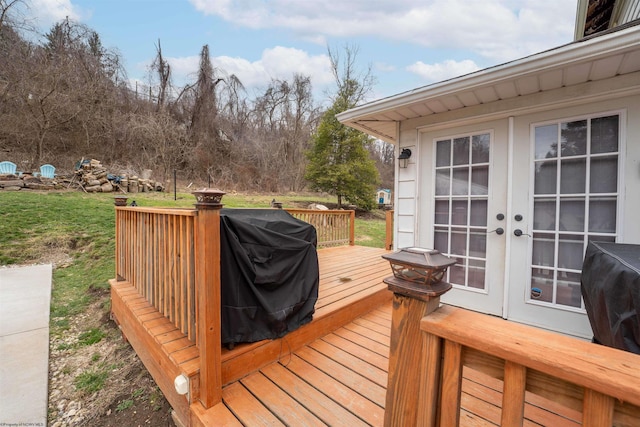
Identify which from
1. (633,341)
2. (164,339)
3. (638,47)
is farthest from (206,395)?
(638,47)

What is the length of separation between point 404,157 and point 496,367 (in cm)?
279

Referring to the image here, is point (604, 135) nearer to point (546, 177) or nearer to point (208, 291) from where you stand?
point (546, 177)

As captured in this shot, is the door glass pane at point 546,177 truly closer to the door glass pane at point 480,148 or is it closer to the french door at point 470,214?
the french door at point 470,214

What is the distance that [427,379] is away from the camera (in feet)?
2.83

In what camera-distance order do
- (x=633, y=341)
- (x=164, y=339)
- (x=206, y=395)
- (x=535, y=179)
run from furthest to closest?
(x=535, y=179) → (x=164, y=339) → (x=206, y=395) → (x=633, y=341)

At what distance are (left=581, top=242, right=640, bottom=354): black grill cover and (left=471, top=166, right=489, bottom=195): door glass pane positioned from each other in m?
1.17

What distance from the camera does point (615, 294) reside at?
1.20 meters

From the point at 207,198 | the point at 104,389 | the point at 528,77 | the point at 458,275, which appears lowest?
the point at 104,389

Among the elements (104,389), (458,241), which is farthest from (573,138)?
(104,389)

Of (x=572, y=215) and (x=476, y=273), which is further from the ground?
(x=572, y=215)

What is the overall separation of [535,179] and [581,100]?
2.38ft

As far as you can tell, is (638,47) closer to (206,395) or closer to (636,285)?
(636,285)

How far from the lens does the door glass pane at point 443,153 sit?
3.02 metres

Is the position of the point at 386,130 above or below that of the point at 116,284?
above
